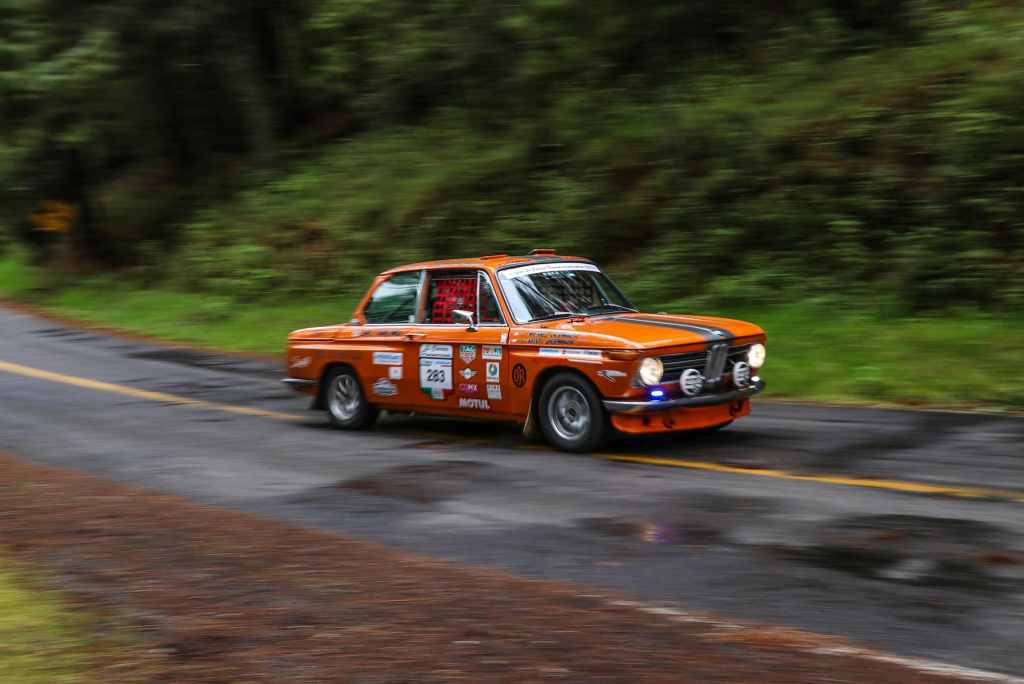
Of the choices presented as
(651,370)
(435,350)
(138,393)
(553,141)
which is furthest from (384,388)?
(553,141)

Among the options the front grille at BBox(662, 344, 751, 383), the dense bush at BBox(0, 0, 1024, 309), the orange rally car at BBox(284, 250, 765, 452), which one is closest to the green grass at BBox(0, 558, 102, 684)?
the orange rally car at BBox(284, 250, 765, 452)

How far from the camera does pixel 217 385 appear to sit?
1678 cm

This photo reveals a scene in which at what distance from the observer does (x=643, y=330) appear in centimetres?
978

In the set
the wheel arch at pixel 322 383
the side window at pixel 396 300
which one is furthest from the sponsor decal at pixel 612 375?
the wheel arch at pixel 322 383

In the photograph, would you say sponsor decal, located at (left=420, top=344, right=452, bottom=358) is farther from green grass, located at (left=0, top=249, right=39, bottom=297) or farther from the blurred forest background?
green grass, located at (left=0, top=249, right=39, bottom=297)

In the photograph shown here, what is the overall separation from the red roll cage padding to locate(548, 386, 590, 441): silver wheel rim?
1389 millimetres

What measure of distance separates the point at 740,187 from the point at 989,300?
18.0 feet

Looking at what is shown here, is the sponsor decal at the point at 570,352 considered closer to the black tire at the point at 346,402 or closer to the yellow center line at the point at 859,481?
the yellow center line at the point at 859,481

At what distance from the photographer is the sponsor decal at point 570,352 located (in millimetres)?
9594

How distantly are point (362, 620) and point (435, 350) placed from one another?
19.6 ft

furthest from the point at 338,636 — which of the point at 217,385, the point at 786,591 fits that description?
the point at 217,385

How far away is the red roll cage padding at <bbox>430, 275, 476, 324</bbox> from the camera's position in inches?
432

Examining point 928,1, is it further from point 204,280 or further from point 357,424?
point 204,280

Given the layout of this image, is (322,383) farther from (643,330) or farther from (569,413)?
(643,330)
